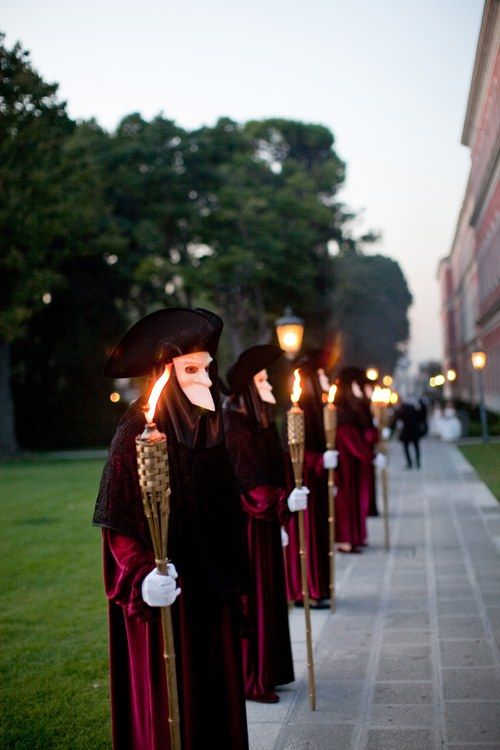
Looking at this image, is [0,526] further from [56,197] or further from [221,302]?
[221,302]

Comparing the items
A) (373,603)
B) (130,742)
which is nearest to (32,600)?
(373,603)

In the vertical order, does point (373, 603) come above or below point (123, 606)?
below

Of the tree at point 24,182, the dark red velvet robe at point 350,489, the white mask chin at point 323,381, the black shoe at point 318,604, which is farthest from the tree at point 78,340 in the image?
the black shoe at point 318,604

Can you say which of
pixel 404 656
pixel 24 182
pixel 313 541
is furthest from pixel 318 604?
pixel 24 182

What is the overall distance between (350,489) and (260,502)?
5.72 m

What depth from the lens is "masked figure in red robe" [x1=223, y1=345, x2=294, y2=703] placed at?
234 inches

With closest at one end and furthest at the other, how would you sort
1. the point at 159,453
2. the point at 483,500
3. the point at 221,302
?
the point at 159,453 → the point at 483,500 → the point at 221,302

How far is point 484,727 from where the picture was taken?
5223 millimetres

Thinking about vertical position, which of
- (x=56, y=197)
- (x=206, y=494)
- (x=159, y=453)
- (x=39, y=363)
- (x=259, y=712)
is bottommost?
(x=259, y=712)

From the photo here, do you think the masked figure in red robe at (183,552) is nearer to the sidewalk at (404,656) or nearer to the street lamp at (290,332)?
the sidewalk at (404,656)

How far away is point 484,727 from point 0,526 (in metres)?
11.2

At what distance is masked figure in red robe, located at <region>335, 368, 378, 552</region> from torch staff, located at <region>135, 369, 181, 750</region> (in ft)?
24.3

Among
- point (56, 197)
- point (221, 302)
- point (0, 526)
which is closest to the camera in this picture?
point (0, 526)

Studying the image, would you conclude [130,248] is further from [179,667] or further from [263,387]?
[179,667]
